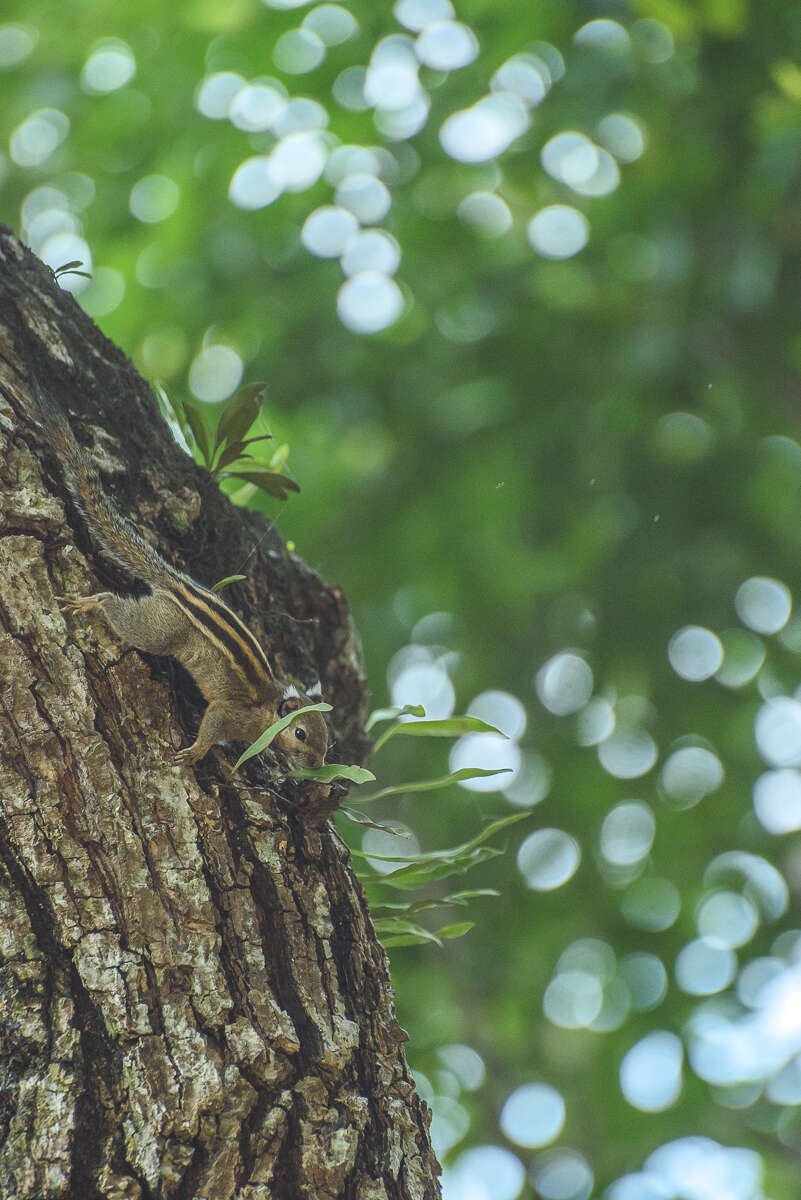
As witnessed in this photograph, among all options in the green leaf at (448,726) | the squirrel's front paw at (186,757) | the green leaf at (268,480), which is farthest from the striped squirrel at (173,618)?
the green leaf at (268,480)

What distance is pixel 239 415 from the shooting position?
2.16 meters

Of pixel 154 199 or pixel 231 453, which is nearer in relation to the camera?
pixel 231 453

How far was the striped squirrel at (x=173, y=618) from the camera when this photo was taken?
1.58 m

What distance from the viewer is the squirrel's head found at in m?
1.84

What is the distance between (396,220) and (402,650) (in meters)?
2.23

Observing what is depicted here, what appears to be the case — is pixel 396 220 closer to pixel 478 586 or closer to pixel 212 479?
pixel 478 586

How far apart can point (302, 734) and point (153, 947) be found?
613mm

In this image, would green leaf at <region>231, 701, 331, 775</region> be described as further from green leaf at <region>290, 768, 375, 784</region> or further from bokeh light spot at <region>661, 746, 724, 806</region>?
bokeh light spot at <region>661, 746, 724, 806</region>

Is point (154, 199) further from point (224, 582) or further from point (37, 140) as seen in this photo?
point (224, 582)

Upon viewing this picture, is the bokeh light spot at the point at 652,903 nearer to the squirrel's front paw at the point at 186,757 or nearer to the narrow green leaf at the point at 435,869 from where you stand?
the narrow green leaf at the point at 435,869

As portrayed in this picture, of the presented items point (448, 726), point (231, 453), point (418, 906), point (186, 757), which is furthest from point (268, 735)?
point (231, 453)

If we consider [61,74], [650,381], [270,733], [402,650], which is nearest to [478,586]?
[402,650]

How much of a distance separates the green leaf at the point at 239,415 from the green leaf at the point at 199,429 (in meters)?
0.04

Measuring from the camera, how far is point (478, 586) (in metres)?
5.70
